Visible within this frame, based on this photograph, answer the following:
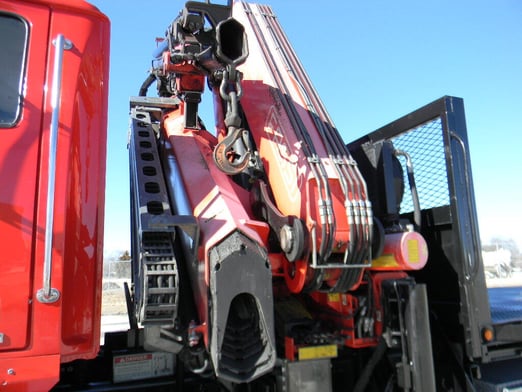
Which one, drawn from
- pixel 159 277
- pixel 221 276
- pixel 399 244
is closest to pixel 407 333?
pixel 399 244

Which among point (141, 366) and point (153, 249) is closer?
point (153, 249)

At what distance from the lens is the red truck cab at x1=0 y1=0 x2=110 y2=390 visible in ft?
5.81

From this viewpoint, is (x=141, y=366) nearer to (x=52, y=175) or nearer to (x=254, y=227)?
(x=254, y=227)

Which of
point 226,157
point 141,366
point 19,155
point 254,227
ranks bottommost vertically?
point 141,366

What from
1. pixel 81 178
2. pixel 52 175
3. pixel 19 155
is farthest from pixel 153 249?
pixel 19 155

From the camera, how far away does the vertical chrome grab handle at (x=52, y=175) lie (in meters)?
1.77

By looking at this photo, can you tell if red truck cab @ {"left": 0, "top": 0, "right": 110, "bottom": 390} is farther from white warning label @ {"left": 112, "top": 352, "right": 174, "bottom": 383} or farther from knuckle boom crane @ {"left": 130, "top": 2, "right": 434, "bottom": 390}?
white warning label @ {"left": 112, "top": 352, "right": 174, "bottom": 383}

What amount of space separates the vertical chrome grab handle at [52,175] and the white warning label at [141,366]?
1022 mm

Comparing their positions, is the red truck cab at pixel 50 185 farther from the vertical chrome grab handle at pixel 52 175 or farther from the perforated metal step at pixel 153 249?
the perforated metal step at pixel 153 249

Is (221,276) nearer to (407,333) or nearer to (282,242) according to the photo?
(282,242)

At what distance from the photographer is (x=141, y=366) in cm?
267

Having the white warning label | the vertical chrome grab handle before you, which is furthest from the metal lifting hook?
the white warning label

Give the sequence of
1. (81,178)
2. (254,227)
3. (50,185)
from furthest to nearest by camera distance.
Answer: (254,227)
(81,178)
(50,185)

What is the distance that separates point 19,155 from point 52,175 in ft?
0.64
